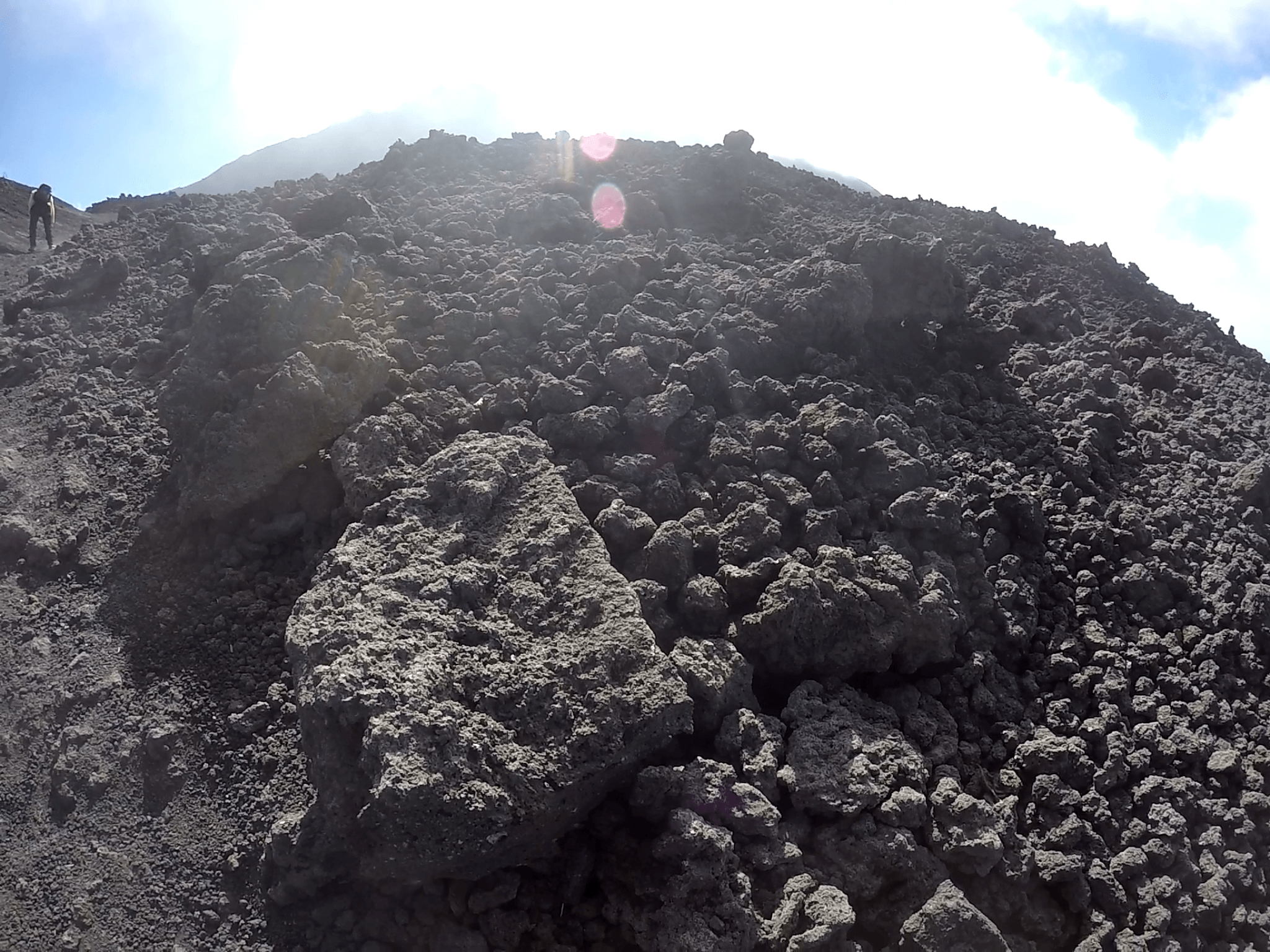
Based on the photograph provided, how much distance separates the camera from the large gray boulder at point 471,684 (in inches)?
127

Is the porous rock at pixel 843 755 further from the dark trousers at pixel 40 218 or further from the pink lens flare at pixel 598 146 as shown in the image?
the dark trousers at pixel 40 218

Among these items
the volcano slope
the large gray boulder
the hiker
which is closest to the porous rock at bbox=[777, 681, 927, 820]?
Answer: the volcano slope

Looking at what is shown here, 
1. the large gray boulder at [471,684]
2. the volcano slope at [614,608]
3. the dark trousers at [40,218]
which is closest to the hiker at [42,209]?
the dark trousers at [40,218]

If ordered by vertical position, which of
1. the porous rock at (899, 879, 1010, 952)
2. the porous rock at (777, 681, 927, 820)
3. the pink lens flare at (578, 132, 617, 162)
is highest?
the pink lens flare at (578, 132, 617, 162)

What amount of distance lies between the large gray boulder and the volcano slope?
19 mm

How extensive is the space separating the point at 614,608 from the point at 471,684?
728mm

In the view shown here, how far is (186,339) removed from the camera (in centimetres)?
657

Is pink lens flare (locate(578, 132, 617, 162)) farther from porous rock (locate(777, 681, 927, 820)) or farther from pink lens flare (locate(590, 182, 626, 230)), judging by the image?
porous rock (locate(777, 681, 927, 820))

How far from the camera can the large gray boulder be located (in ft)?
10.6

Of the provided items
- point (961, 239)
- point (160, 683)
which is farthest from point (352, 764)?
point (961, 239)

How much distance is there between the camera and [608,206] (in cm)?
743

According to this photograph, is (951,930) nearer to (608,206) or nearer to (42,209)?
(608,206)

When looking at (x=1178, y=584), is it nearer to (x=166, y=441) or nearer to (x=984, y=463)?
(x=984, y=463)

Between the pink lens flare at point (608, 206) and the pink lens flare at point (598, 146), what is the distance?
2.51 ft
